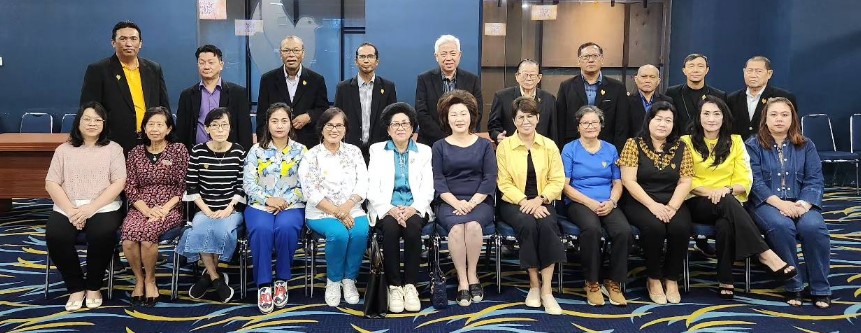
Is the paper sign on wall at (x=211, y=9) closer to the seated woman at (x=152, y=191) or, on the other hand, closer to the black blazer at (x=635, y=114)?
the seated woman at (x=152, y=191)

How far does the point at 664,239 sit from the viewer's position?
3760 millimetres

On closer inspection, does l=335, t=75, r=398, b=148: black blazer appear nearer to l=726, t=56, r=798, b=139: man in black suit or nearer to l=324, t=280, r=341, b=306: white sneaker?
l=324, t=280, r=341, b=306: white sneaker

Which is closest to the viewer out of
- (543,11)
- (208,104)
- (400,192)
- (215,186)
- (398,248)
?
(398,248)

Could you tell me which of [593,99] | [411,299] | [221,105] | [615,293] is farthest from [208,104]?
[615,293]

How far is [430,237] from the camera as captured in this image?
3.89 meters

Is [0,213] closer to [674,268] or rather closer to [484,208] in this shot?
[484,208]

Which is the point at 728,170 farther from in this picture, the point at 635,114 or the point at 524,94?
the point at 524,94

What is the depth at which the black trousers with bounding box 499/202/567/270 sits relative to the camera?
3650 millimetres

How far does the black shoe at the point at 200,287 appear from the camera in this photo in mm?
3763

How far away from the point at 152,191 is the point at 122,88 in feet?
2.46

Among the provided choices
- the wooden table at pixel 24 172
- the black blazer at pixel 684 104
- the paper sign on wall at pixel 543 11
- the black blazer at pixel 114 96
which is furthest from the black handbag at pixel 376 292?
the paper sign on wall at pixel 543 11

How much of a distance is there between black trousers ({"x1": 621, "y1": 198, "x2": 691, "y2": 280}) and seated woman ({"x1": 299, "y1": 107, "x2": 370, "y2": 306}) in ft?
5.28

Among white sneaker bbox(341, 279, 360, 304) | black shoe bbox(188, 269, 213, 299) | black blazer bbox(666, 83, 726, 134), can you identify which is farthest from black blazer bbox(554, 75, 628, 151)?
black shoe bbox(188, 269, 213, 299)

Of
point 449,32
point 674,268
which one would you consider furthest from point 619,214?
point 449,32
